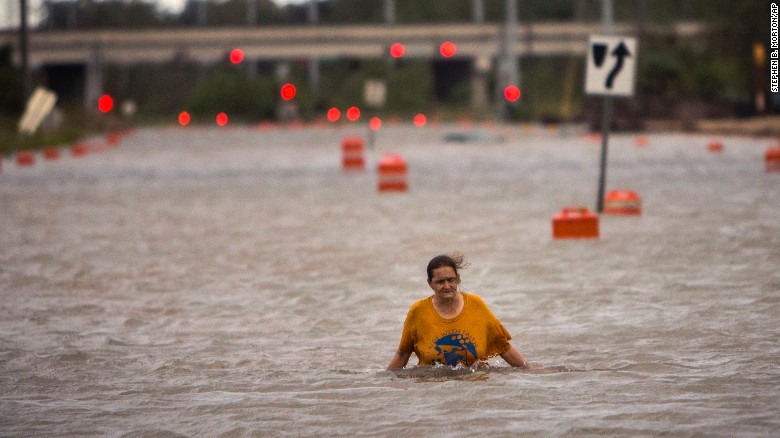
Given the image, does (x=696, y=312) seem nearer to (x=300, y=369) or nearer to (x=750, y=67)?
(x=300, y=369)

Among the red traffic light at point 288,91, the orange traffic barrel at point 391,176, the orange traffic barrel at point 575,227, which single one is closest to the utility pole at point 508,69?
the red traffic light at point 288,91

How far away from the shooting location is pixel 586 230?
1725 centimetres

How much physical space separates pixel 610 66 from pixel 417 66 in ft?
256

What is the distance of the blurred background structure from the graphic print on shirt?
37693 mm

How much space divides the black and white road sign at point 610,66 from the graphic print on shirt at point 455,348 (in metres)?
10.6

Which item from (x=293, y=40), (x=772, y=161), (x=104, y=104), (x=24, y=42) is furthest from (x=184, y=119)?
(x=772, y=161)

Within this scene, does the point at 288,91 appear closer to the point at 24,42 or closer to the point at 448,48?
the point at 448,48

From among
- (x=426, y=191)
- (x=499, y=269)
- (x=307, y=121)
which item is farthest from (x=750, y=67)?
(x=499, y=269)

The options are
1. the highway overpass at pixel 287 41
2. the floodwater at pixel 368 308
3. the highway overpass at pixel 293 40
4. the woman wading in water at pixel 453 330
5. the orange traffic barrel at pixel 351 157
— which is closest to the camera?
the floodwater at pixel 368 308

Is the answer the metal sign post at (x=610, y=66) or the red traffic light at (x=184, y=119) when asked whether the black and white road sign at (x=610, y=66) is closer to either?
the metal sign post at (x=610, y=66)

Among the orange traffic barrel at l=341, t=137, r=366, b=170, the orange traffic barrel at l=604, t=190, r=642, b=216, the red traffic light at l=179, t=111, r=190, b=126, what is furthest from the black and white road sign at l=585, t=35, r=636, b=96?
the red traffic light at l=179, t=111, r=190, b=126

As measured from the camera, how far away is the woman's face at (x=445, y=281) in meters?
8.59

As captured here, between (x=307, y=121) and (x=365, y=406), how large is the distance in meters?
72.8

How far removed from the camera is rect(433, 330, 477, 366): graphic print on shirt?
8.91 metres
